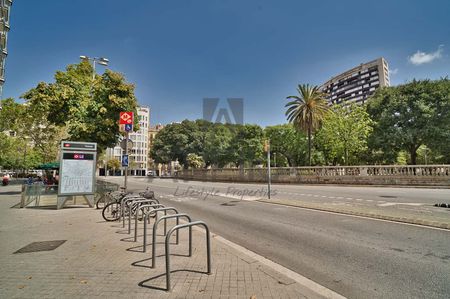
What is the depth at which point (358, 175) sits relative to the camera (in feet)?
84.5

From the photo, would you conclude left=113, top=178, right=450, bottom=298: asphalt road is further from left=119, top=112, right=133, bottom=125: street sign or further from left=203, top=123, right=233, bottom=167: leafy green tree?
left=203, top=123, right=233, bottom=167: leafy green tree

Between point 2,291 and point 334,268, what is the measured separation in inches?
208

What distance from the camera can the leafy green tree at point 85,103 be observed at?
52.5ft

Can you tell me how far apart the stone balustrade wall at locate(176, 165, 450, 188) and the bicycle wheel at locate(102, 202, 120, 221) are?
74.8 feet

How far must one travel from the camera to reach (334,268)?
4895 millimetres

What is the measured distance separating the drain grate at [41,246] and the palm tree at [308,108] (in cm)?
3153

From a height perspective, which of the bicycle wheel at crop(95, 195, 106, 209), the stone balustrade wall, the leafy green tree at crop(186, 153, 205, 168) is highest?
the leafy green tree at crop(186, 153, 205, 168)

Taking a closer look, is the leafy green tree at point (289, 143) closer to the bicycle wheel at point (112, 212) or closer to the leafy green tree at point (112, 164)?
the bicycle wheel at point (112, 212)

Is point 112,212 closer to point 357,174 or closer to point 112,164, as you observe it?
point 357,174

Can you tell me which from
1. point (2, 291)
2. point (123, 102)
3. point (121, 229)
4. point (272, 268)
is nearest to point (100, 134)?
point (123, 102)

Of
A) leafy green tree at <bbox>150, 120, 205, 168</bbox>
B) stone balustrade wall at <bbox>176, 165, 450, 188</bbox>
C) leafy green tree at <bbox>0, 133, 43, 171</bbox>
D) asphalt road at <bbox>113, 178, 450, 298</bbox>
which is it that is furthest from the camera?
leafy green tree at <bbox>150, 120, 205, 168</bbox>

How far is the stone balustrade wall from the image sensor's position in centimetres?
2131

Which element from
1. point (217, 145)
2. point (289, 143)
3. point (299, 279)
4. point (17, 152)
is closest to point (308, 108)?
point (289, 143)

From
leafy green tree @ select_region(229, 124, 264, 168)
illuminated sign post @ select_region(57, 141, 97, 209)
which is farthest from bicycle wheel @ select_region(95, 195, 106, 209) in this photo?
leafy green tree @ select_region(229, 124, 264, 168)
